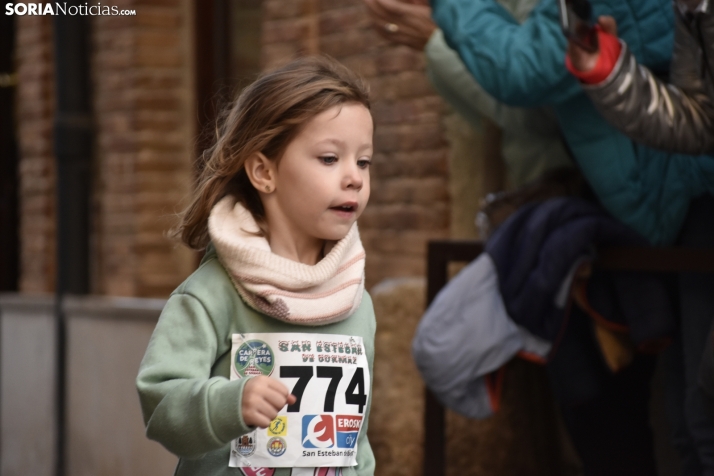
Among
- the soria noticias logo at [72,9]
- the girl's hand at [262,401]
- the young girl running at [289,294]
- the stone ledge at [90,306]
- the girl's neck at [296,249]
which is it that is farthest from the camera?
the soria noticias logo at [72,9]

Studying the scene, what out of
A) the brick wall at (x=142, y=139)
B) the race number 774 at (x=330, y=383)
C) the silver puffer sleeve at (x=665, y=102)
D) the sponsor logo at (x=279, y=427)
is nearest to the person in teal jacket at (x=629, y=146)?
the silver puffer sleeve at (x=665, y=102)

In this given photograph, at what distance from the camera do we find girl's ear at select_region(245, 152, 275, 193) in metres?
2.02

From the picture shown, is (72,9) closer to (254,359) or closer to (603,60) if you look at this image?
(603,60)

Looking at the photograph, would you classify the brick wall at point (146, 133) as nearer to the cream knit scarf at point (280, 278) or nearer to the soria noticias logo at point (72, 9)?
the soria noticias logo at point (72, 9)

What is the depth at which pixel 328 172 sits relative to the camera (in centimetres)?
195

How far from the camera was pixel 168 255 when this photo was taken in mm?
6211

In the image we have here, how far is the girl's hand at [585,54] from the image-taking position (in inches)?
107

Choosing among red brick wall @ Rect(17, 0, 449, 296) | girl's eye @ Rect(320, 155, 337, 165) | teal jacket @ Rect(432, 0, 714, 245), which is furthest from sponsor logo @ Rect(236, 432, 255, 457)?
red brick wall @ Rect(17, 0, 449, 296)

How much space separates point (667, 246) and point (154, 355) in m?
1.68

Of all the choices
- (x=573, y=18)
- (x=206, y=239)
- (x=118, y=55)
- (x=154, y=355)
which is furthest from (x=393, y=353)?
(x=118, y=55)

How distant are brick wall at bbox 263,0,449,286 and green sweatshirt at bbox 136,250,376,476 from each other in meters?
2.27

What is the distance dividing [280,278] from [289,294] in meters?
0.03

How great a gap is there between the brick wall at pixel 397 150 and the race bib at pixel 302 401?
234cm

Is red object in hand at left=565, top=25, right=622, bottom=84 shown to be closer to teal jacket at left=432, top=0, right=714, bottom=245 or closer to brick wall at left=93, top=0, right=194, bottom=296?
teal jacket at left=432, top=0, right=714, bottom=245
